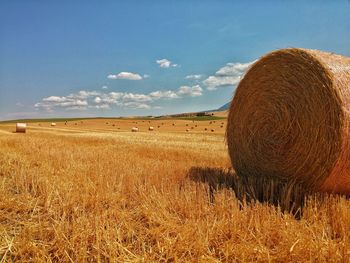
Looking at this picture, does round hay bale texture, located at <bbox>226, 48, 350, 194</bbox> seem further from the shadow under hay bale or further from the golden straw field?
the golden straw field

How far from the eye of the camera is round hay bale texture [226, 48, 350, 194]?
474cm

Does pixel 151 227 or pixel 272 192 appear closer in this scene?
pixel 151 227

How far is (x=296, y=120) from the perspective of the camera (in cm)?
528

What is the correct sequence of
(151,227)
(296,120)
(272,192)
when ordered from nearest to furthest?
1. (151,227)
2. (272,192)
3. (296,120)

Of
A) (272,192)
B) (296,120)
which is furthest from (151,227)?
(296,120)

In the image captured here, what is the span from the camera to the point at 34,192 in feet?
16.0

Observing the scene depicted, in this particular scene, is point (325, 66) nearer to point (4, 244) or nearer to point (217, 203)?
point (217, 203)

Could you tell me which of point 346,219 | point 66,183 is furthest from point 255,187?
point 66,183

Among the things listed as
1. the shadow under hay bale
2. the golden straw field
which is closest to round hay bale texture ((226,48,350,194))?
the shadow under hay bale

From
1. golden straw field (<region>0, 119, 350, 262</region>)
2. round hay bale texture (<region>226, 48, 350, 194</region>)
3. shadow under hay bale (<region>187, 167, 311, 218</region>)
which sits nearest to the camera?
golden straw field (<region>0, 119, 350, 262</region>)

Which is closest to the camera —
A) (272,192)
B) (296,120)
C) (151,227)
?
(151,227)

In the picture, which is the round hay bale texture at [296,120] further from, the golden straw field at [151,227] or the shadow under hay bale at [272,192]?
the golden straw field at [151,227]

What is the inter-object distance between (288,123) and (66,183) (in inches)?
138

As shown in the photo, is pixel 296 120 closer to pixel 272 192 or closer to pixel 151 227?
pixel 272 192
